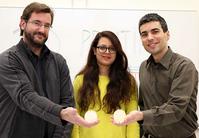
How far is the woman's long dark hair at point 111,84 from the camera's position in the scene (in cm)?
205

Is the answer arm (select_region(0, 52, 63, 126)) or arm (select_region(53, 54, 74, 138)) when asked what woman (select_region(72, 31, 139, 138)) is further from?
arm (select_region(0, 52, 63, 126))

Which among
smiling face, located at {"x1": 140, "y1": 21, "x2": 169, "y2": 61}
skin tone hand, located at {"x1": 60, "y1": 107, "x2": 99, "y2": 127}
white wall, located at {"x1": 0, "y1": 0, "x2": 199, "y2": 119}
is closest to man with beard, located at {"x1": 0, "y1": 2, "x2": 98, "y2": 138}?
skin tone hand, located at {"x1": 60, "y1": 107, "x2": 99, "y2": 127}

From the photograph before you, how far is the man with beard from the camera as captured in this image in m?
1.60

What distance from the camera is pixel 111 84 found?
83.8 inches

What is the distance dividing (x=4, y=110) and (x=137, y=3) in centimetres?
200

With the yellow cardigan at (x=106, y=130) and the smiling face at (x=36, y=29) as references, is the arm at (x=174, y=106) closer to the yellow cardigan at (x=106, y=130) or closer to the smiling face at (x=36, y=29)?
the yellow cardigan at (x=106, y=130)

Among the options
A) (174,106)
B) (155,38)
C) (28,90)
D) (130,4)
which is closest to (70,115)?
(28,90)

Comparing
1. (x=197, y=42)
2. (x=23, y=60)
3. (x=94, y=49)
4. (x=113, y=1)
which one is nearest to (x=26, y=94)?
(x=23, y=60)

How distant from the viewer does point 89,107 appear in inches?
80.7

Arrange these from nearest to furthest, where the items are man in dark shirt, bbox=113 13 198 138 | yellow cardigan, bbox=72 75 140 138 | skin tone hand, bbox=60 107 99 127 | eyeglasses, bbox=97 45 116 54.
Answer: skin tone hand, bbox=60 107 99 127 → man in dark shirt, bbox=113 13 198 138 → yellow cardigan, bbox=72 75 140 138 → eyeglasses, bbox=97 45 116 54

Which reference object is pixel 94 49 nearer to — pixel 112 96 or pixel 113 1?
pixel 112 96

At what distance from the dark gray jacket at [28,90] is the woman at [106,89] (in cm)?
17

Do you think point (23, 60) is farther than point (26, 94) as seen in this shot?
Yes

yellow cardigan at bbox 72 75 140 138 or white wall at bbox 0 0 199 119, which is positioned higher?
white wall at bbox 0 0 199 119
